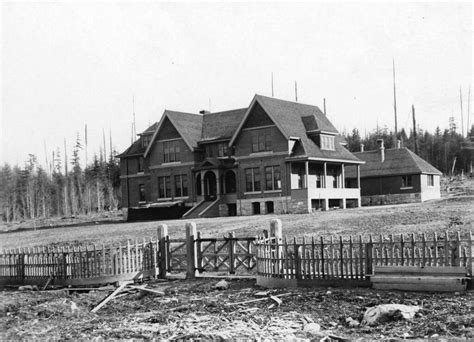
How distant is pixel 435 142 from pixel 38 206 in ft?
271

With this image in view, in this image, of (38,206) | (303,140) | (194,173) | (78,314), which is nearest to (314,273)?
(78,314)

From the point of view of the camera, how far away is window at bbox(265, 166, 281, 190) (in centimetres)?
4683

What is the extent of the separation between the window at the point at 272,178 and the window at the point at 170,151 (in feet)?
32.2

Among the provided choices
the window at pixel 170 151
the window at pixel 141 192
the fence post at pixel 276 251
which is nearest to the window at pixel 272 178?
the window at pixel 170 151

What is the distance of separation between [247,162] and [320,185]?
671 cm

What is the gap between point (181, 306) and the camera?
14023mm

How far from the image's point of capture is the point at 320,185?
49625 millimetres

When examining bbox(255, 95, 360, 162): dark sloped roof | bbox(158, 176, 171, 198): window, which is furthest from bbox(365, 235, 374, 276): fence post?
bbox(158, 176, 171, 198): window

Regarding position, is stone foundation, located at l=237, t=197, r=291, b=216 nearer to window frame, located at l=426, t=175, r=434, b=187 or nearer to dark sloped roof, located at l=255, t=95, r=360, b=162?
dark sloped roof, located at l=255, t=95, r=360, b=162

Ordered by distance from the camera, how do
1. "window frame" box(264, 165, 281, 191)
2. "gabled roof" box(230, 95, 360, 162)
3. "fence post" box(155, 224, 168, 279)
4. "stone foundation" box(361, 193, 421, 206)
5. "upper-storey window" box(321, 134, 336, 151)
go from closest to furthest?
"fence post" box(155, 224, 168, 279), "gabled roof" box(230, 95, 360, 162), "window frame" box(264, 165, 281, 191), "upper-storey window" box(321, 134, 336, 151), "stone foundation" box(361, 193, 421, 206)

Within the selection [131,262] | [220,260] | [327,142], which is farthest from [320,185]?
[131,262]

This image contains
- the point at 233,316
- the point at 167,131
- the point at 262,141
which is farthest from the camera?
the point at 167,131

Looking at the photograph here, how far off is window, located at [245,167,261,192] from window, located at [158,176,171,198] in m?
8.88

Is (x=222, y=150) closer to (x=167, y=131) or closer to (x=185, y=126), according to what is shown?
(x=185, y=126)
